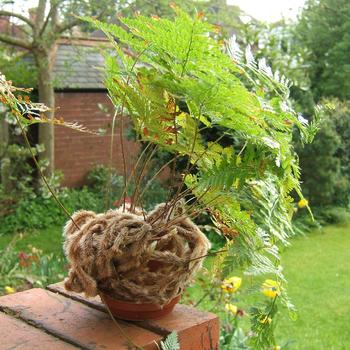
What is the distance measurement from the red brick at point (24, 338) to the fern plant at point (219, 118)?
1.41 feet

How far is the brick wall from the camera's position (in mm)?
9617

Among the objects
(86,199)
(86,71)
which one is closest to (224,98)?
(86,199)

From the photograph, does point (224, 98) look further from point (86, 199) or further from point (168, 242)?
point (86, 199)

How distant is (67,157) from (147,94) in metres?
8.72

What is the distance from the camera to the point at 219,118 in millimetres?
1174

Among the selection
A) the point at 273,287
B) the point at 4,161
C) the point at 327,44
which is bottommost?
the point at 4,161

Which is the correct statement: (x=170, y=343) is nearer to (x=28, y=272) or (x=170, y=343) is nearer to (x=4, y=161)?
(x=28, y=272)

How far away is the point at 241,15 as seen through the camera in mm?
8898

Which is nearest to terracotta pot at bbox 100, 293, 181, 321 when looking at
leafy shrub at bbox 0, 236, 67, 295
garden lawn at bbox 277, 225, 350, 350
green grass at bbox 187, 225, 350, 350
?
green grass at bbox 187, 225, 350, 350

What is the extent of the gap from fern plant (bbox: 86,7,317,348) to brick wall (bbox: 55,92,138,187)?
815cm

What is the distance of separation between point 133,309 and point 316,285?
16.6 ft

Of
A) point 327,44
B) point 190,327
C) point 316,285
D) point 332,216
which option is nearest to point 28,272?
point 316,285

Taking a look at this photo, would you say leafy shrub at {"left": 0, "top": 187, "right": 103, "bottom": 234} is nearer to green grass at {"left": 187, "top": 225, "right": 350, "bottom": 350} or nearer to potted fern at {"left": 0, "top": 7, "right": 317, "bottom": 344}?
green grass at {"left": 187, "top": 225, "right": 350, "bottom": 350}

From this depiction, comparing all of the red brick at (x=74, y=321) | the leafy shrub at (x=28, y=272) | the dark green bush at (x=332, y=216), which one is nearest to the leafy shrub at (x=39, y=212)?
the leafy shrub at (x=28, y=272)
